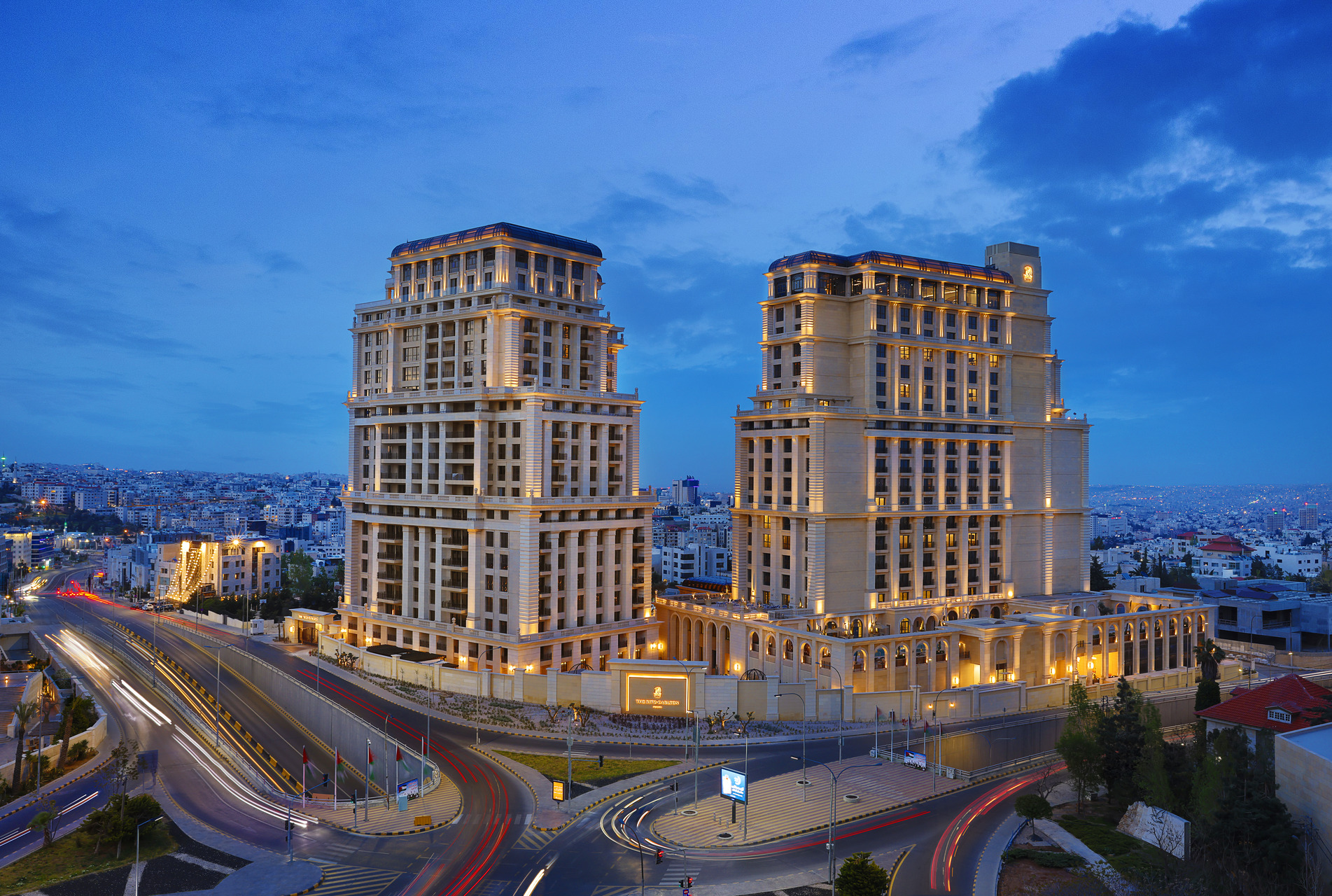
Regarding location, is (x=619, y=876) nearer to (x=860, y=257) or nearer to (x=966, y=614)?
(x=966, y=614)

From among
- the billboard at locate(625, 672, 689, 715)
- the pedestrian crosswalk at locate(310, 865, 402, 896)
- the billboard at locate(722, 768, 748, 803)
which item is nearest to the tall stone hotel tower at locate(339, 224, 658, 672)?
the billboard at locate(625, 672, 689, 715)

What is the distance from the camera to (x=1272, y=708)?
67500 mm

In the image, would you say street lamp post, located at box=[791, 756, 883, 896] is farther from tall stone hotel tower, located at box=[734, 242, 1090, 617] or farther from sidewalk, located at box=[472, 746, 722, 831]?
tall stone hotel tower, located at box=[734, 242, 1090, 617]

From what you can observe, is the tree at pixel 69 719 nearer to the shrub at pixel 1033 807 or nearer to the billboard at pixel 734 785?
the billboard at pixel 734 785

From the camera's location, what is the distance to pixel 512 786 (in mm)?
69062

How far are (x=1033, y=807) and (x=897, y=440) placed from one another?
5999cm

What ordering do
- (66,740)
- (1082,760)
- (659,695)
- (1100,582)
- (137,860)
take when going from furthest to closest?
(1100,582) < (659,695) < (66,740) < (1082,760) < (137,860)

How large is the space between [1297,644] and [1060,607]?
5427 centimetres

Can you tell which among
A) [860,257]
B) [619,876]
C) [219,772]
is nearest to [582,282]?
[860,257]

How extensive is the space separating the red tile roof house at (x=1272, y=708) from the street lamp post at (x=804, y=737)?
3209 cm

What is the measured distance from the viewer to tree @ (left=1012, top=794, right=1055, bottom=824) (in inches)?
2373

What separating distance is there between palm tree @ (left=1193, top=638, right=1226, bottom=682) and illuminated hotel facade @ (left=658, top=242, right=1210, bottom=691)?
8.78 metres

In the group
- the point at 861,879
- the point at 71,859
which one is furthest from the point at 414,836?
the point at 861,879

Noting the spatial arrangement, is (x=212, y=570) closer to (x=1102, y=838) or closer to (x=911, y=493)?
(x=911, y=493)
